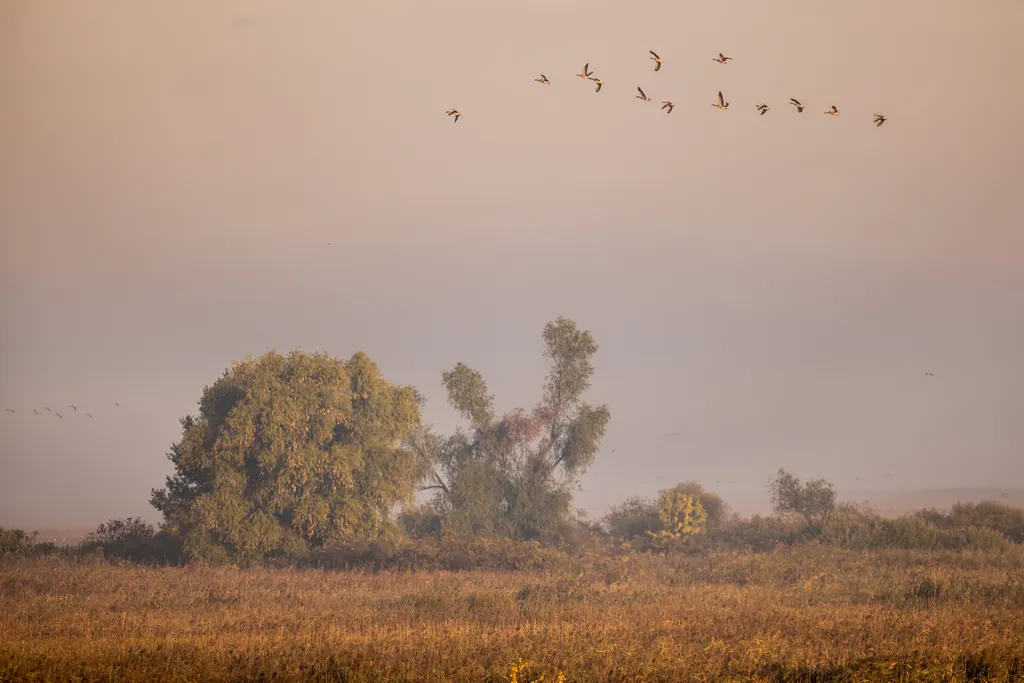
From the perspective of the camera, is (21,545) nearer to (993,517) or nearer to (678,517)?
(678,517)

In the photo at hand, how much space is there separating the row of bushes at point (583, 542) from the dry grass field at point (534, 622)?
2.59 meters

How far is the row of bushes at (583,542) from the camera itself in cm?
3503

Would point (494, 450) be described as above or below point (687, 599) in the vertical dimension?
above

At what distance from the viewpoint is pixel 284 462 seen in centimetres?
3638

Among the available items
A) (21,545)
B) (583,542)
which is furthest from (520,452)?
(21,545)

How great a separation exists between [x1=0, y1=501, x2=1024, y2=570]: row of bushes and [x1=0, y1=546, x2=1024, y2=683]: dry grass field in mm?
2587

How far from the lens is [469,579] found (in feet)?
98.6

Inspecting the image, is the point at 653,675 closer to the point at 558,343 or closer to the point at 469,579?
the point at 469,579

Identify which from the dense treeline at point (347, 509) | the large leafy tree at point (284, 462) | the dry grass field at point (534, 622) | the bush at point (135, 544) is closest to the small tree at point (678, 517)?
the dense treeline at point (347, 509)

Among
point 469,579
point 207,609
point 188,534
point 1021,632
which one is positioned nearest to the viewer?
point 1021,632

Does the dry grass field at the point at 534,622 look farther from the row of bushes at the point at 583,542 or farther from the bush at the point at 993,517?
the bush at the point at 993,517

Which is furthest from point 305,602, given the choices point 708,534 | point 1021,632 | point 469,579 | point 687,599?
point 708,534

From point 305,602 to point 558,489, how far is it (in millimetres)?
24150

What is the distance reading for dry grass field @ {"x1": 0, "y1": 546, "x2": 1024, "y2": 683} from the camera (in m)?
14.6
